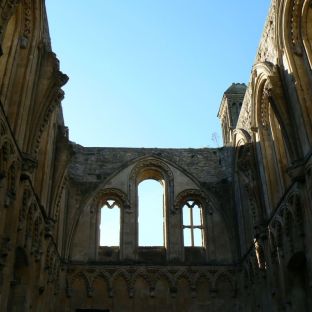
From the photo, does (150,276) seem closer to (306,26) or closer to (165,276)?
(165,276)

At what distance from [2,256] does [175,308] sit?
8.35 meters

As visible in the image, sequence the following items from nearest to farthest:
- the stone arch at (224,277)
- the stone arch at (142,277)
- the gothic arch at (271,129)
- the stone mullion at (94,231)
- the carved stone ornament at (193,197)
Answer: the gothic arch at (271,129)
the stone arch at (142,277)
the stone arch at (224,277)
the stone mullion at (94,231)
the carved stone ornament at (193,197)

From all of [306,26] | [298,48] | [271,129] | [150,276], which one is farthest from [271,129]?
[150,276]

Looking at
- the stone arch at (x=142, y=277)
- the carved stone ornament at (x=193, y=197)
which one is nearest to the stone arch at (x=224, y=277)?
the stone arch at (x=142, y=277)

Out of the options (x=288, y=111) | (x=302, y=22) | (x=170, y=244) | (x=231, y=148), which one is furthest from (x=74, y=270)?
(x=302, y=22)

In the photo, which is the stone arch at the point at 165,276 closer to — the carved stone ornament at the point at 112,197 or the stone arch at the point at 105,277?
the stone arch at the point at 105,277

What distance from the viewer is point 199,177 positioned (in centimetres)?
1931

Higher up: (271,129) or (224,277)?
(271,129)

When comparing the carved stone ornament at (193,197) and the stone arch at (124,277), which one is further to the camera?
the carved stone ornament at (193,197)

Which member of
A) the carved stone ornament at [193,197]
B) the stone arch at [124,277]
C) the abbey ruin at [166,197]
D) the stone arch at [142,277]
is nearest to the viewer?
the abbey ruin at [166,197]

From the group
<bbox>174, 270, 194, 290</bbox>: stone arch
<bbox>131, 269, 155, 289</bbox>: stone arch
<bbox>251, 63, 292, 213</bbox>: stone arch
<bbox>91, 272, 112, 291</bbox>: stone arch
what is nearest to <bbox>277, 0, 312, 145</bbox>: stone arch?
<bbox>251, 63, 292, 213</bbox>: stone arch

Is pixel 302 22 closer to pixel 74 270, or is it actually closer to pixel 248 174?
pixel 248 174

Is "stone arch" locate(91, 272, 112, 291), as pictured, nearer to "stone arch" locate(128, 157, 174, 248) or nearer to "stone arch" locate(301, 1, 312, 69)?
"stone arch" locate(128, 157, 174, 248)

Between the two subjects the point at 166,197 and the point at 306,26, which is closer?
the point at 306,26
